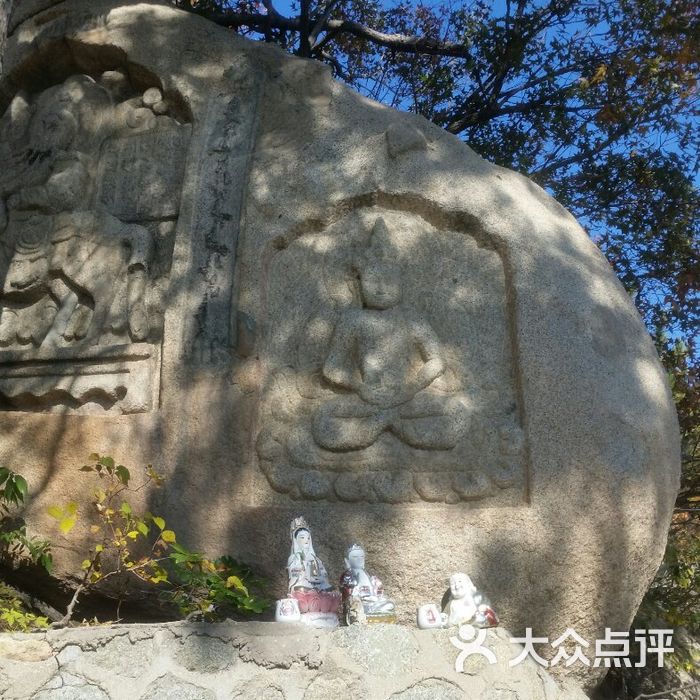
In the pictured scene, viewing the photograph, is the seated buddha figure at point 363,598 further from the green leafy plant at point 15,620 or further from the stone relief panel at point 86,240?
the stone relief panel at point 86,240

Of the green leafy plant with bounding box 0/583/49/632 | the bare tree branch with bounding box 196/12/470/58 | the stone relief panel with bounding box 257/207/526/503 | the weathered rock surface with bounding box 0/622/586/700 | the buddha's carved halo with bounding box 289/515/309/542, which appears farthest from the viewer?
the bare tree branch with bounding box 196/12/470/58

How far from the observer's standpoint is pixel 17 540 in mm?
4570

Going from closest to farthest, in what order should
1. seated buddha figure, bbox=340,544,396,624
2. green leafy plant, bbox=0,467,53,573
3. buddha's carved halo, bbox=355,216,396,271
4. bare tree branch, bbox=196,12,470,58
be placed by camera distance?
seated buddha figure, bbox=340,544,396,624
green leafy plant, bbox=0,467,53,573
buddha's carved halo, bbox=355,216,396,271
bare tree branch, bbox=196,12,470,58

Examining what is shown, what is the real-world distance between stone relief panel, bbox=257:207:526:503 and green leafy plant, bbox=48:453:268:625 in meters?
0.59

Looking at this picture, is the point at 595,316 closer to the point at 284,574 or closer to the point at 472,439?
the point at 472,439

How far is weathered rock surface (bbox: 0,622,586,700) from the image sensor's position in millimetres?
3113

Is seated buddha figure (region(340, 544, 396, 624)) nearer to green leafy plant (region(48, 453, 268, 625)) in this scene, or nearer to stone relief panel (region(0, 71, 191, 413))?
green leafy plant (region(48, 453, 268, 625))

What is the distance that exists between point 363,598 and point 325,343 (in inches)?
63.1

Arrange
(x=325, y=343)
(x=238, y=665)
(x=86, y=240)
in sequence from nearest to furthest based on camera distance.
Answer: (x=238, y=665) → (x=325, y=343) → (x=86, y=240)

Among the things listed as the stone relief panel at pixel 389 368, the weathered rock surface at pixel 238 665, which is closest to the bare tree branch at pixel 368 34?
the stone relief panel at pixel 389 368

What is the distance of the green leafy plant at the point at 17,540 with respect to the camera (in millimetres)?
4387

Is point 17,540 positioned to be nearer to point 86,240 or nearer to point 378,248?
point 86,240

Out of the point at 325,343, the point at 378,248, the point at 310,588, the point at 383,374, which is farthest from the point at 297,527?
the point at 378,248

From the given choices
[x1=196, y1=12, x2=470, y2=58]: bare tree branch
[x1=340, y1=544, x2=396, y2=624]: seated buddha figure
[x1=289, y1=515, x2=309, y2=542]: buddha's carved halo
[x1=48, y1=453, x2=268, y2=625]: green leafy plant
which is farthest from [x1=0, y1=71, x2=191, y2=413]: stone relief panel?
[x1=196, y1=12, x2=470, y2=58]: bare tree branch
